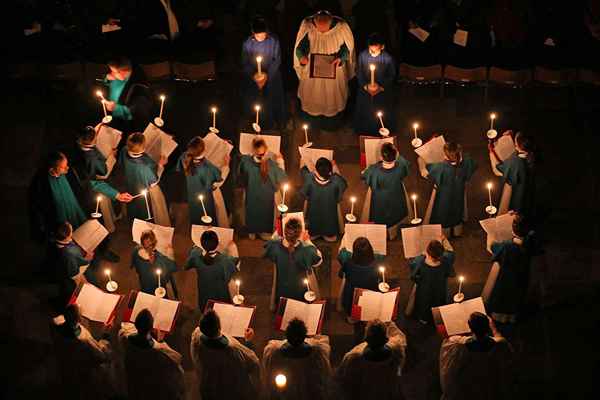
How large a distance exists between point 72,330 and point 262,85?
520 cm

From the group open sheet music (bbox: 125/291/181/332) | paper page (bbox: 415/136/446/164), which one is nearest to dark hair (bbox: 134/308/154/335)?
open sheet music (bbox: 125/291/181/332)

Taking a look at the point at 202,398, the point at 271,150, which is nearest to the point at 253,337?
the point at 202,398

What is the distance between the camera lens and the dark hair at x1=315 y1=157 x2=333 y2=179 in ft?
47.3

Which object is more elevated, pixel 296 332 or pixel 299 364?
pixel 296 332

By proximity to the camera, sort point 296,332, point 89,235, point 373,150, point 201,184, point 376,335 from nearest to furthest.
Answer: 1. point 376,335
2. point 296,332
3. point 89,235
4. point 201,184
5. point 373,150

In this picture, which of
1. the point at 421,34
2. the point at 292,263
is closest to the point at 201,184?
the point at 292,263

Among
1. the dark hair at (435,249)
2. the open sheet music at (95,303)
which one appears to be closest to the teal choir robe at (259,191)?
the dark hair at (435,249)

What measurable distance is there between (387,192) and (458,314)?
2508mm

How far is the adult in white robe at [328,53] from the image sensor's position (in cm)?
1606

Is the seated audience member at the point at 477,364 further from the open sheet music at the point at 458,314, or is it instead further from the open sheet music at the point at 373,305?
the open sheet music at the point at 373,305

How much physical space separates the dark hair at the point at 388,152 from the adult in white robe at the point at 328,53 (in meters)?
2.16

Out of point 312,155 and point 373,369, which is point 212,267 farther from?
point 373,369

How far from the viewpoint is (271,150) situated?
1505 centimetres

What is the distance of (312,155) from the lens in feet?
48.8
